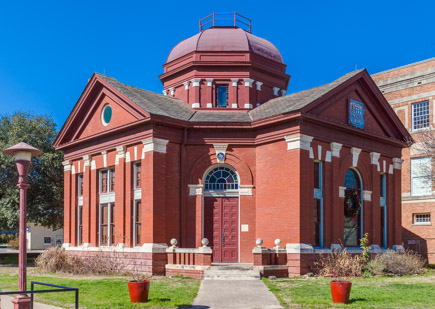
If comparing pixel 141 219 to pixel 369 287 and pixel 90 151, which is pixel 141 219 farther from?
pixel 369 287

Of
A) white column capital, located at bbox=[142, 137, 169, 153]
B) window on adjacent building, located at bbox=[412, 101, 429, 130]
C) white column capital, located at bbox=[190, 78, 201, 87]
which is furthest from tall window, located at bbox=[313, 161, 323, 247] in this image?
window on adjacent building, located at bbox=[412, 101, 429, 130]

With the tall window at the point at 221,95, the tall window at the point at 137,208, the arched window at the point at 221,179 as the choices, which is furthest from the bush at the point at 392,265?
the tall window at the point at 221,95

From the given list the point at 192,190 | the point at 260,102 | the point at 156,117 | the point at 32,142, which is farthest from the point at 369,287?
the point at 32,142

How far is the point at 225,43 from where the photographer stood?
1063 inches

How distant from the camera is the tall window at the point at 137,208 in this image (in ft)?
74.6

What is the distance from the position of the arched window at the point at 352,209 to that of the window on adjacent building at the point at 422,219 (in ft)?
32.7

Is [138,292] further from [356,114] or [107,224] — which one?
[356,114]

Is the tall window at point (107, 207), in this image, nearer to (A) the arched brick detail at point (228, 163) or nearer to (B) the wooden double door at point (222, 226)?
(A) the arched brick detail at point (228, 163)

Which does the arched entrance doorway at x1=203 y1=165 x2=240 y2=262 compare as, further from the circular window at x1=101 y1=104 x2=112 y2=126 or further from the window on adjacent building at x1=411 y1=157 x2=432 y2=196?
the window on adjacent building at x1=411 y1=157 x2=432 y2=196

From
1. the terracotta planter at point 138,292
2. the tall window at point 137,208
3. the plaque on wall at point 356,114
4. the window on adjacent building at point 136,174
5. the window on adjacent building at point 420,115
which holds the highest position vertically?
the window on adjacent building at point 420,115

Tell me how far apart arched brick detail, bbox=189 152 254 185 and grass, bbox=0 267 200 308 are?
5.05 m

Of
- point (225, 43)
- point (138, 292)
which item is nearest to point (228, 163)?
point (225, 43)

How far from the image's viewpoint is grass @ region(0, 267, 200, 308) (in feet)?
44.0

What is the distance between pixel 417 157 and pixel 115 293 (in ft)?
78.3
